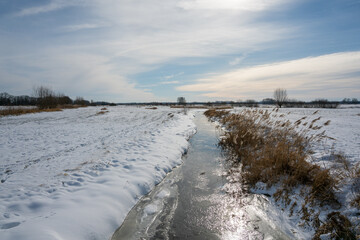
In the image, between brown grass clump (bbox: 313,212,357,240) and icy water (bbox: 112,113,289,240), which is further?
icy water (bbox: 112,113,289,240)

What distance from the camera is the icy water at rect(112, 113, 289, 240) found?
3188mm

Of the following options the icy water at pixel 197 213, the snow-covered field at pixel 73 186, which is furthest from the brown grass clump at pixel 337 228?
the snow-covered field at pixel 73 186

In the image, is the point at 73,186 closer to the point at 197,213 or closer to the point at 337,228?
the point at 197,213

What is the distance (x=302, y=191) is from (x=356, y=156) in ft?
6.97

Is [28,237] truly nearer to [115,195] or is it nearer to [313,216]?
[115,195]

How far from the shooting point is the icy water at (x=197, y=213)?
3188 millimetres

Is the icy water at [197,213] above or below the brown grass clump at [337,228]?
below

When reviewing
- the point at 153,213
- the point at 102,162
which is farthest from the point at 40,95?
the point at 153,213

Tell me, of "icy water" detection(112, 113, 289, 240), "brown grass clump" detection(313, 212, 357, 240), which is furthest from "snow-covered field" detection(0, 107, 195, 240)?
"brown grass clump" detection(313, 212, 357, 240)

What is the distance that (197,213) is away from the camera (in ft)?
12.4

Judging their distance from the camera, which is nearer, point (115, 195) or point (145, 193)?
point (115, 195)

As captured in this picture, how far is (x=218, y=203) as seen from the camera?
13.6 ft

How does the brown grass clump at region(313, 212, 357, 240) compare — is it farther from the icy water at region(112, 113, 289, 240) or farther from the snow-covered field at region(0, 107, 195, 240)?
the snow-covered field at region(0, 107, 195, 240)

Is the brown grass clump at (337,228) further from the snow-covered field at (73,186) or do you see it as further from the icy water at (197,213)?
the snow-covered field at (73,186)
